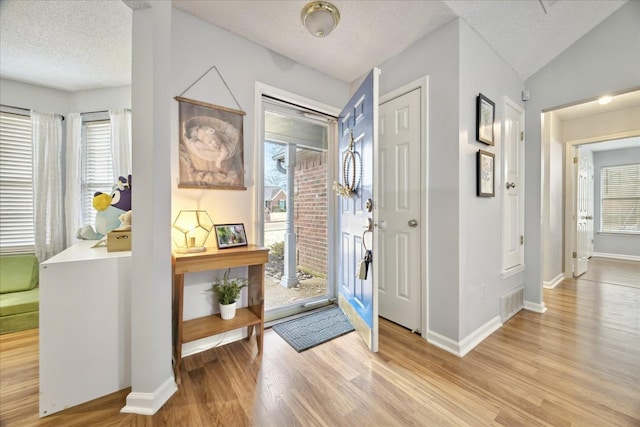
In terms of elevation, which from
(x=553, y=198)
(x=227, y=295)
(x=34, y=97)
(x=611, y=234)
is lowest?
(x=227, y=295)

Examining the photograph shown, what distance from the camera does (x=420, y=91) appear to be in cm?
208

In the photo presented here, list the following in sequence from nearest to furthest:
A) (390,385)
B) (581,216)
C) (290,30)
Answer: (390,385) → (290,30) → (581,216)

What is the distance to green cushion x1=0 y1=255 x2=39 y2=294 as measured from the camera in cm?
225

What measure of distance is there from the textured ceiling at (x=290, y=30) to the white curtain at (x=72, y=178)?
383 millimetres

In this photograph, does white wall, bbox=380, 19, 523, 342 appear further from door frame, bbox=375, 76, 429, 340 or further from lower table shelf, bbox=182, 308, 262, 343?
lower table shelf, bbox=182, 308, 262, 343

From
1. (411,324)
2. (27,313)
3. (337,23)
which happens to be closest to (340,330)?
(411,324)

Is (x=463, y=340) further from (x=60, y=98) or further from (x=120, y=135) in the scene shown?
(x=60, y=98)

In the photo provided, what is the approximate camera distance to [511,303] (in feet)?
8.12

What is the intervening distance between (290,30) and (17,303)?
3.23 metres

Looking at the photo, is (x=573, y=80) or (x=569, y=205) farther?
(x=569, y=205)

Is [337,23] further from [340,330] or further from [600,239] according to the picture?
[600,239]

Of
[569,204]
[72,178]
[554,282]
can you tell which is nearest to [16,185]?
[72,178]

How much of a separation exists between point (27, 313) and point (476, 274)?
3.81 m

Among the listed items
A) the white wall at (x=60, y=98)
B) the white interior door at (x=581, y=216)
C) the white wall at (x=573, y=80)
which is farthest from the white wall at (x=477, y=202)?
the white wall at (x=60, y=98)
